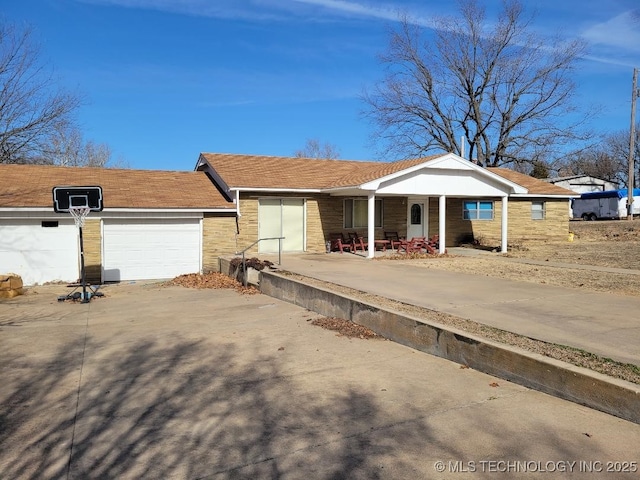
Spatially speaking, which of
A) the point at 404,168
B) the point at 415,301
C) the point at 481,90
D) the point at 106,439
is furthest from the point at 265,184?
the point at 481,90

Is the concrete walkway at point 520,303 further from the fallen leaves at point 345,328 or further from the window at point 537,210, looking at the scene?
the window at point 537,210

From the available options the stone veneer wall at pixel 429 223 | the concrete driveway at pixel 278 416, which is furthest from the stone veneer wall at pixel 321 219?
the concrete driveway at pixel 278 416

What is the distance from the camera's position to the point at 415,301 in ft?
30.2

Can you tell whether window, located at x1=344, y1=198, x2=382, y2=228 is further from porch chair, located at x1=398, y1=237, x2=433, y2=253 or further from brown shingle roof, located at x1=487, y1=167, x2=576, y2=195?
brown shingle roof, located at x1=487, y1=167, x2=576, y2=195

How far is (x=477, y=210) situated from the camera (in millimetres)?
23578

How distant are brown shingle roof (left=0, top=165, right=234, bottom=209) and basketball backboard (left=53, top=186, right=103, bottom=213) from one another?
9.02ft

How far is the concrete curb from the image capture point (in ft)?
14.9

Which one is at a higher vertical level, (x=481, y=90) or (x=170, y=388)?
(x=481, y=90)

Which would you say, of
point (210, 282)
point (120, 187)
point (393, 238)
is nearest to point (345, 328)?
point (210, 282)

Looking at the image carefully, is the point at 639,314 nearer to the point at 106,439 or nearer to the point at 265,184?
the point at 106,439

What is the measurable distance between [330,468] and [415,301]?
18.6ft

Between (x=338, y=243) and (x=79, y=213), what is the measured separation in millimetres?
9431

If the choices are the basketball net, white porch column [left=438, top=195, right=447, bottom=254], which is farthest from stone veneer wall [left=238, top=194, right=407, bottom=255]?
the basketball net

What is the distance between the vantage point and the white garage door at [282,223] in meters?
19.0
